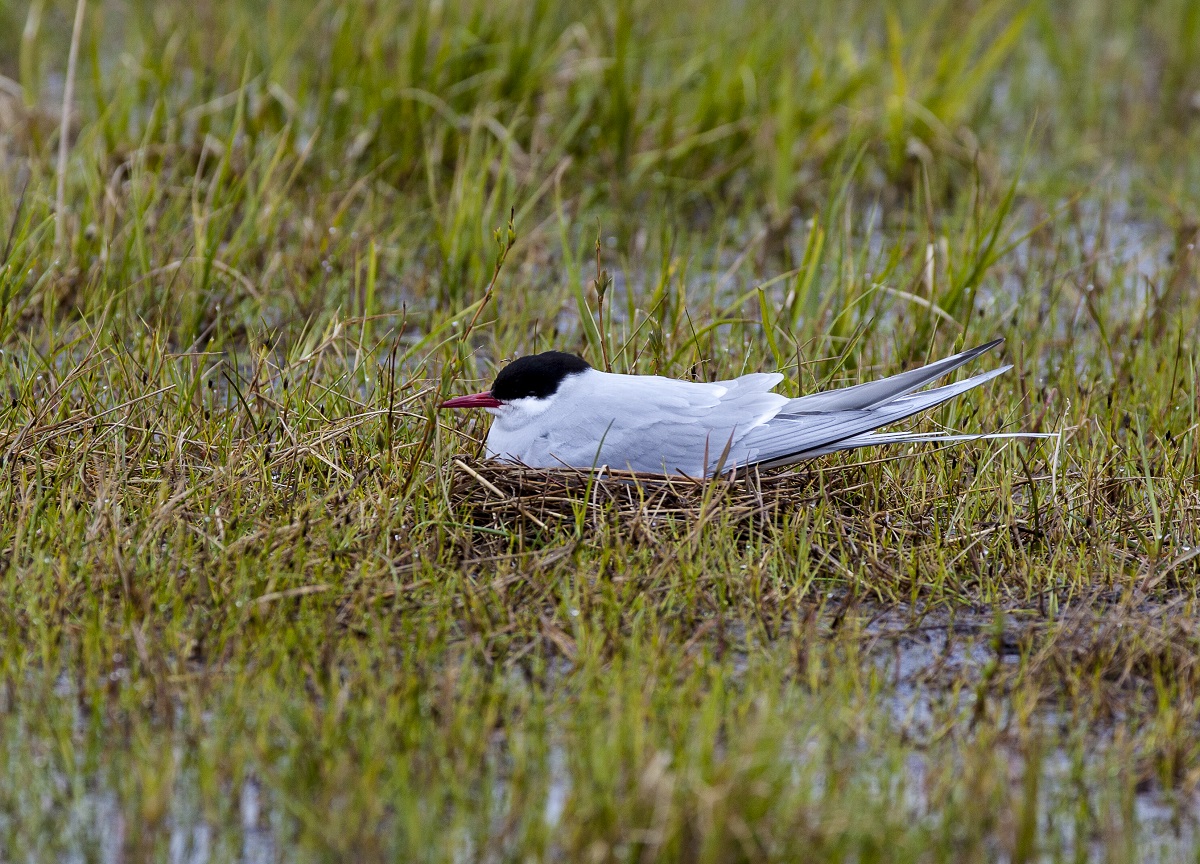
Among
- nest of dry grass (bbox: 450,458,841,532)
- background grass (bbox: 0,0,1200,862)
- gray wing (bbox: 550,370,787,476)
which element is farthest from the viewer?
gray wing (bbox: 550,370,787,476)

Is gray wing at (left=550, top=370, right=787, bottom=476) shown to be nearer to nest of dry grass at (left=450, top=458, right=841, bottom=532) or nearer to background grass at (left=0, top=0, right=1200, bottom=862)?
nest of dry grass at (left=450, top=458, right=841, bottom=532)

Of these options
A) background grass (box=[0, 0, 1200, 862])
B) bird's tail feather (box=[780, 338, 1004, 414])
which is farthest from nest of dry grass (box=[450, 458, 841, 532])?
bird's tail feather (box=[780, 338, 1004, 414])

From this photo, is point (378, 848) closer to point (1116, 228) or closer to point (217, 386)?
point (217, 386)

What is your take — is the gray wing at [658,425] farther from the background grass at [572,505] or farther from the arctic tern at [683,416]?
the background grass at [572,505]

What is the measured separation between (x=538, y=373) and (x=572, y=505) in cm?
38

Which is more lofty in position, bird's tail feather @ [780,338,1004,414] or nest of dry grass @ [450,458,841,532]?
bird's tail feather @ [780,338,1004,414]

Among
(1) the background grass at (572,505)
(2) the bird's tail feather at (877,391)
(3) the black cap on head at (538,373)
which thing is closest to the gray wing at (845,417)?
(2) the bird's tail feather at (877,391)

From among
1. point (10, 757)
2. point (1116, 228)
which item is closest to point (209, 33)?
point (1116, 228)

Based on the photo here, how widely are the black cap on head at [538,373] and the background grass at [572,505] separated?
0.20 metres

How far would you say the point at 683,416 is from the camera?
3393 mm

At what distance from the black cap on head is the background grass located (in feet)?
0.67

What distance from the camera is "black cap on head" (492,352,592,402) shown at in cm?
347

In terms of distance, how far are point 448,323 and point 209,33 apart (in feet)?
11.2

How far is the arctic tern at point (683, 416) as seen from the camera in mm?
3289
